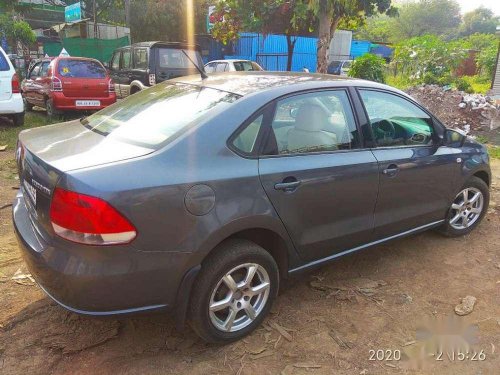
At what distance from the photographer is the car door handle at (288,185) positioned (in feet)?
8.43

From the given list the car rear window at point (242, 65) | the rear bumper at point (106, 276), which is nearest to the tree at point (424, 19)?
the car rear window at point (242, 65)

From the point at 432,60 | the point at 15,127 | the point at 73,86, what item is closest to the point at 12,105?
the point at 15,127

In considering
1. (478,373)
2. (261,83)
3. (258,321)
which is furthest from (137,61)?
(478,373)

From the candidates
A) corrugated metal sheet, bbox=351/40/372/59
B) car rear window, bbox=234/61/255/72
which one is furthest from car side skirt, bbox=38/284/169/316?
corrugated metal sheet, bbox=351/40/372/59

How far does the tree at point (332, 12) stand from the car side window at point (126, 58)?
15.7ft

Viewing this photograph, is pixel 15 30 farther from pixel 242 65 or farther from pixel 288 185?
pixel 288 185

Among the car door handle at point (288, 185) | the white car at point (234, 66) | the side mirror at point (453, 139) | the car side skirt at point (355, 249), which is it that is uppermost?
the white car at point (234, 66)

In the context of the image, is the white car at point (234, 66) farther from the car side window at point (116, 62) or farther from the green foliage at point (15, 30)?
the green foliage at point (15, 30)

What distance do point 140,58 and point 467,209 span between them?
→ 883 cm

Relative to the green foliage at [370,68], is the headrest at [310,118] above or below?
below

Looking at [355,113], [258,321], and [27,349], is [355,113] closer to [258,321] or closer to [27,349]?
[258,321]

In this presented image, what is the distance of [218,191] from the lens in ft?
7.64

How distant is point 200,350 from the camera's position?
2631 millimetres

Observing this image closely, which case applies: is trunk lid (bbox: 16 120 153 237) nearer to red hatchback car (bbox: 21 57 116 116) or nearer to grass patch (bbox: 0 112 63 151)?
grass patch (bbox: 0 112 63 151)
